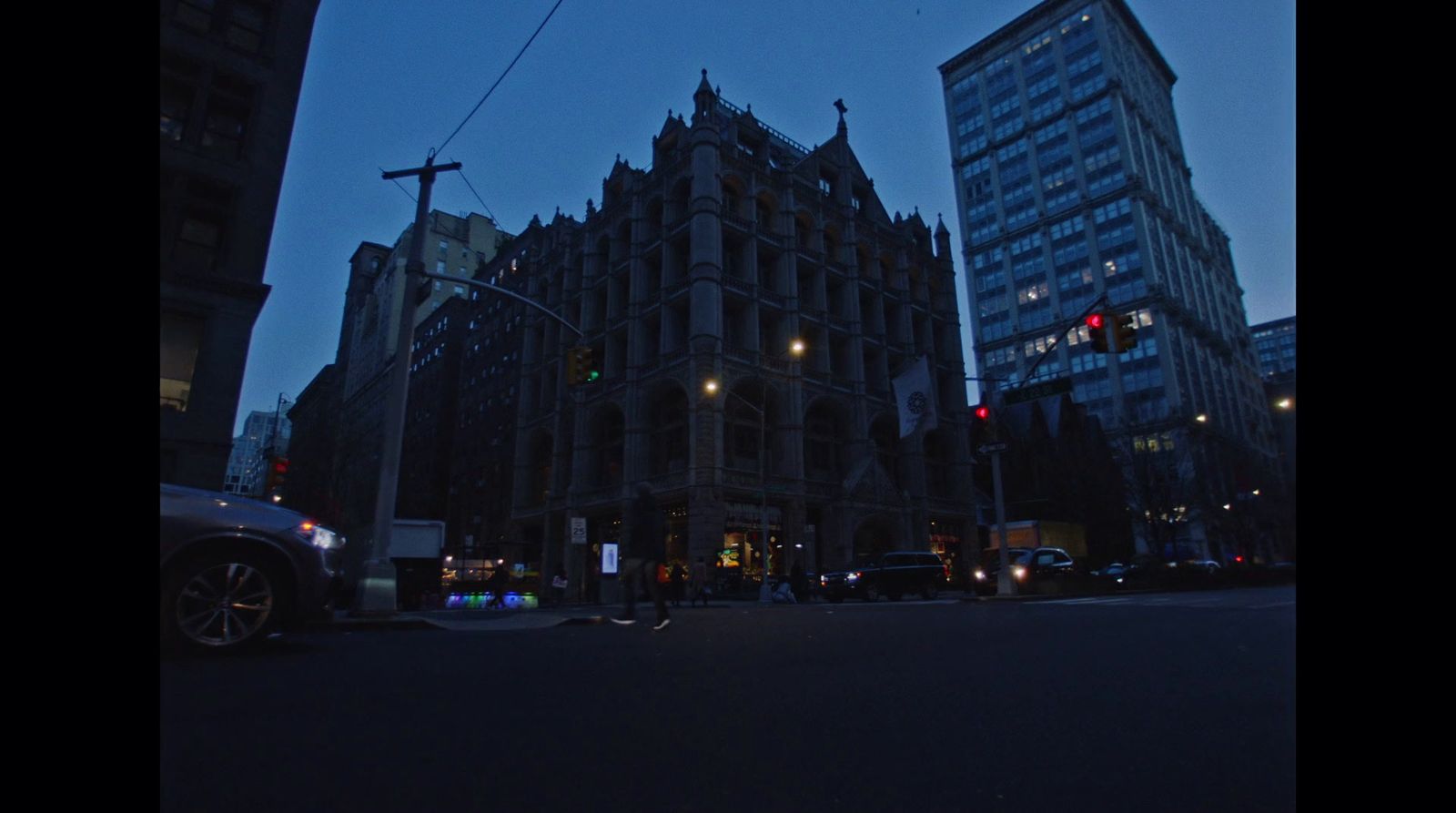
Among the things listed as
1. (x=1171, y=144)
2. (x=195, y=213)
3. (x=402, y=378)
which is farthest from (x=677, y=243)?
(x=1171, y=144)

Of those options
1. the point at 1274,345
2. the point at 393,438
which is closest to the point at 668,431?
the point at 393,438

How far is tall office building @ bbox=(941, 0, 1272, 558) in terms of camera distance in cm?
7850

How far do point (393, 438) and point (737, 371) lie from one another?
24.6 meters

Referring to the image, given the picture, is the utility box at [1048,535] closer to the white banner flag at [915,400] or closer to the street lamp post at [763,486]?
the street lamp post at [763,486]

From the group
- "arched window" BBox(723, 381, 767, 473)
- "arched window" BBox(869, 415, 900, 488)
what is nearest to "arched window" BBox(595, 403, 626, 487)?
"arched window" BBox(723, 381, 767, 473)

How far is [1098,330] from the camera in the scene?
1543 cm

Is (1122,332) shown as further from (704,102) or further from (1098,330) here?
(704,102)

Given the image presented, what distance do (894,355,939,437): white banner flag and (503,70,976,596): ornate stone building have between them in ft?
29.2

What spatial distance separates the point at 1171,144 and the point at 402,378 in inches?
4923

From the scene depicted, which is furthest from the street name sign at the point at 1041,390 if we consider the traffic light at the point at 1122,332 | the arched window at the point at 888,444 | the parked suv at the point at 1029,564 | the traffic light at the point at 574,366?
the arched window at the point at 888,444

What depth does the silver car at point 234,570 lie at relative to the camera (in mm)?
5457

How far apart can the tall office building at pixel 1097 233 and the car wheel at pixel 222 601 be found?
75697mm

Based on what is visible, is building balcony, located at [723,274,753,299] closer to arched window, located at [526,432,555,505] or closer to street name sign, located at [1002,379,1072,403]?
arched window, located at [526,432,555,505]

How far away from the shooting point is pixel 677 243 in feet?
131
